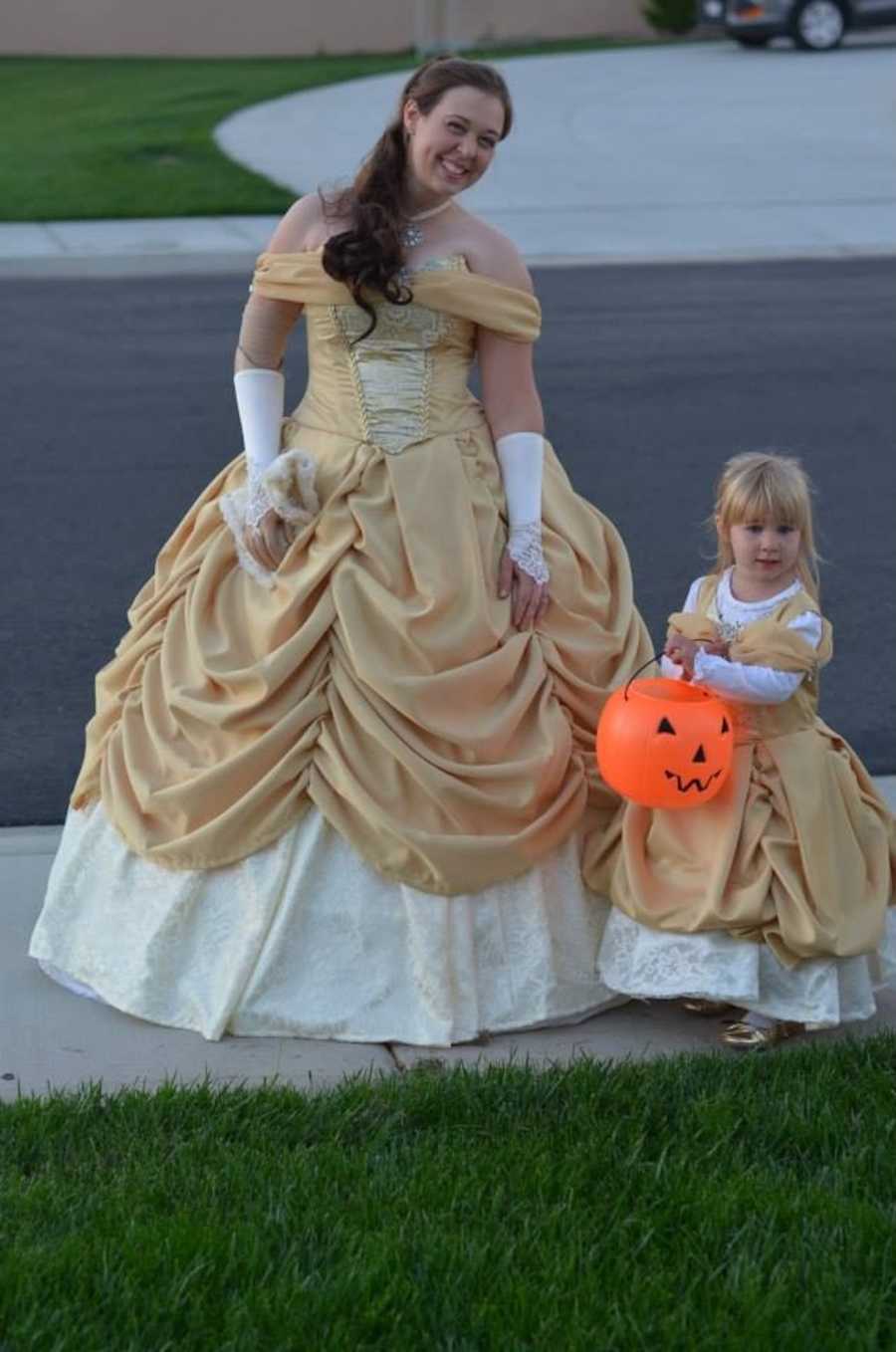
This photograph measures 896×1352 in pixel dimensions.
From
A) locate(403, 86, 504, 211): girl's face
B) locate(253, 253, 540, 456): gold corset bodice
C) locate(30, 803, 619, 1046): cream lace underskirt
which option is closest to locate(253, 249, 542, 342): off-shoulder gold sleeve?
locate(253, 253, 540, 456): gold corset bodice

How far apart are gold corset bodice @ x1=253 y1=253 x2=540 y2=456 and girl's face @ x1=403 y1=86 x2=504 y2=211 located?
172mm

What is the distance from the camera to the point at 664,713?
4.34 meters

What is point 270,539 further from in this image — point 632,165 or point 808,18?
point 808,18

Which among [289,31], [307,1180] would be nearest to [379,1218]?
[307,1180]

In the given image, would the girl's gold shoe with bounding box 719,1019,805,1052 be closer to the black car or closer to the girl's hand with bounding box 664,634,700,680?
the girl's hand with bounding box 664,634,700,680

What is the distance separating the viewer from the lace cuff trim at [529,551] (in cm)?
474

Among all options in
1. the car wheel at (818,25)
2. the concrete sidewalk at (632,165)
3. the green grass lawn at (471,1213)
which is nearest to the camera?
the green grass lawn at (471,1213)

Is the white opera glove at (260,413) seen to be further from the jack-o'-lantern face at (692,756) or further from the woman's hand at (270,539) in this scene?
the jack-o'-lantern face at (692,756)

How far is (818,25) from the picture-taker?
3055 cm

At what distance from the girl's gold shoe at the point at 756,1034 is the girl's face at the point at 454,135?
1.76 metres

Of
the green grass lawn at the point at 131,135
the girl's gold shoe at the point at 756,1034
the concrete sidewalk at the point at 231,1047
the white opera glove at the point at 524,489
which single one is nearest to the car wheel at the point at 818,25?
the green grass lawn at the point at 131,135

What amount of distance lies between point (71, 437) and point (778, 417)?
10.8 ft

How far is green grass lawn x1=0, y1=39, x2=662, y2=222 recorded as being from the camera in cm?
1820

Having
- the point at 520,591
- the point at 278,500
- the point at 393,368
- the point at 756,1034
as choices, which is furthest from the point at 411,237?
the point at 756,1034
